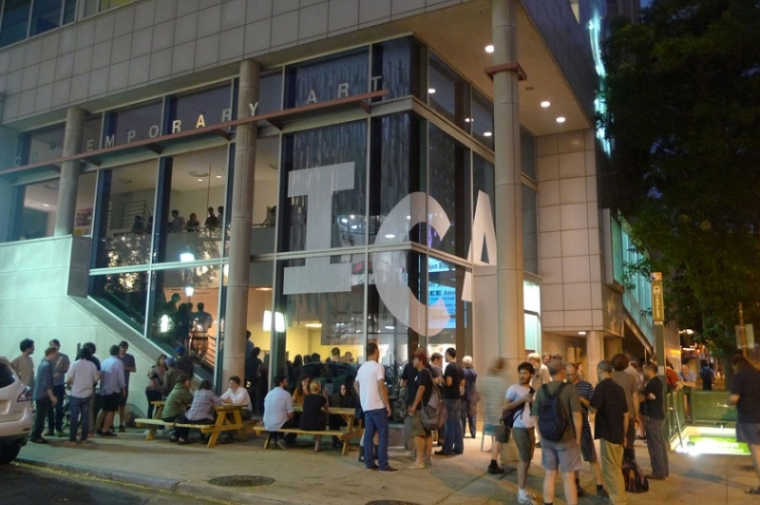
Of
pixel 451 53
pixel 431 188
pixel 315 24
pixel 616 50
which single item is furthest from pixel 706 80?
pixel 315 24

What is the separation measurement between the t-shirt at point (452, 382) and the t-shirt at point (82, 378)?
620 cm

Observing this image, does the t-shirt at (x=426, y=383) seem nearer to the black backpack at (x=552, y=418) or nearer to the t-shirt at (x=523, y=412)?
the t-shirt at (x=523, y=412)

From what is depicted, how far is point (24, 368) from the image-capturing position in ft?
36.6

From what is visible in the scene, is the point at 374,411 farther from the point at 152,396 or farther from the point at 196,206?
the point at 196,206

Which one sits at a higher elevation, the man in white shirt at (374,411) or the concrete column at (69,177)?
the concrete column at (69,177)

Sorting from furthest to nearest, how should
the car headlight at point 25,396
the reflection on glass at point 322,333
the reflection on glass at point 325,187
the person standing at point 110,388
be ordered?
1. the reflection on glass at point 325,187
2. the reflection on glass at point 322,333
3. the person standing at point 110,388
4. the car headlight at point 25,396

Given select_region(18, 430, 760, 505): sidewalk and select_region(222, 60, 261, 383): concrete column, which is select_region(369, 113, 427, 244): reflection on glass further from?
select_region(18, 430, 760, 505): sidewalk

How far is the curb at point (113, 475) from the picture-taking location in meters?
8.31

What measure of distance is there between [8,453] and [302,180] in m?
8.00

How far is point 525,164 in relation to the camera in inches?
764

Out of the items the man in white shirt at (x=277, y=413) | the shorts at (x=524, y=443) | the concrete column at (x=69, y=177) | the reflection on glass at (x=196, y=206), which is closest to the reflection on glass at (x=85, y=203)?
the concrete column at (x=69, y=177)

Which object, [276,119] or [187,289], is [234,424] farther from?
[276,119]

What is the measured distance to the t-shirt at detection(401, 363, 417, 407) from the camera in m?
10.1

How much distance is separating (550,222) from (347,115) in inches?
313
